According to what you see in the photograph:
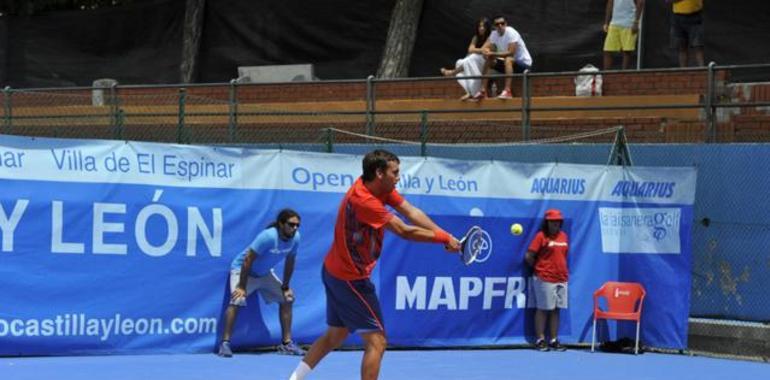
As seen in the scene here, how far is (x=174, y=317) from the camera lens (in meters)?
13.8

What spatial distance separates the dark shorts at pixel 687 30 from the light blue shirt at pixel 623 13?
0.64 metres

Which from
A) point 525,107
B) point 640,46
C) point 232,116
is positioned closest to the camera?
point 525,107

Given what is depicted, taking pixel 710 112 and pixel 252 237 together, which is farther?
pixel 710 112

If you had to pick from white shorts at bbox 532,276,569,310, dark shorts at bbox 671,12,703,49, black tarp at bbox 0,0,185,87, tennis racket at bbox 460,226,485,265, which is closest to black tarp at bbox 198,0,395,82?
black tarp at bbox 0,0,185,87

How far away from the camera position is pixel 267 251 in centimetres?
1390

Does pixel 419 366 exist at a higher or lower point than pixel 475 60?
lower

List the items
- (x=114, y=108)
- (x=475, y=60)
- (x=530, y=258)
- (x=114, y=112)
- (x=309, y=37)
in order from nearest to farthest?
(x=530, y=258) → (x=114, y=112) → (x=114, y=108) → (x=475, y=60) → (x=309, y=37)

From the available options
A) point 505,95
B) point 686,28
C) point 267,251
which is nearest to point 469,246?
point 267,251

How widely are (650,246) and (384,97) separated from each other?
6129 mm

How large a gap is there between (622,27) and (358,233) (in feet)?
35.0

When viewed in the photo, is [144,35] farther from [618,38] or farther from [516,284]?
[516,284]

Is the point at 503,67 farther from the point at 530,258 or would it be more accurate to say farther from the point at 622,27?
the point at 530,258

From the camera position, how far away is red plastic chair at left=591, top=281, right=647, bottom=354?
15875 mm

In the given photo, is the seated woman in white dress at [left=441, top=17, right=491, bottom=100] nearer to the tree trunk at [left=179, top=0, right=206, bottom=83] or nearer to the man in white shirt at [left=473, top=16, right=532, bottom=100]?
the man in white shirt at [left=473, top=16, right=532, bottom=100]
